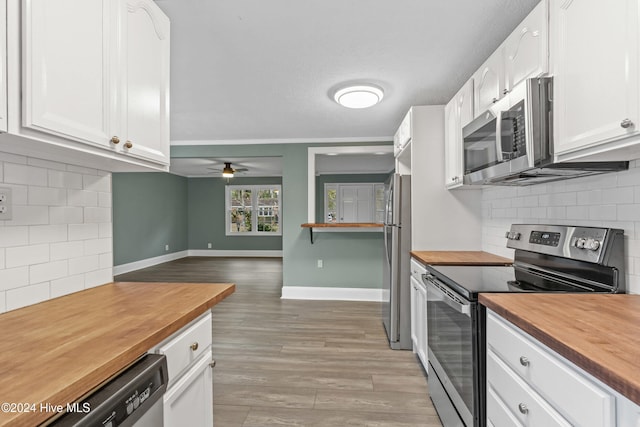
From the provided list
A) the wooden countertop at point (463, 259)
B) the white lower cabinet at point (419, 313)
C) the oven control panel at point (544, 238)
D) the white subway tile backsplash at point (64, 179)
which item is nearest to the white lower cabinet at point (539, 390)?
the oven control panel at point (544, 238)

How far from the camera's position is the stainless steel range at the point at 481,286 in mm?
1365

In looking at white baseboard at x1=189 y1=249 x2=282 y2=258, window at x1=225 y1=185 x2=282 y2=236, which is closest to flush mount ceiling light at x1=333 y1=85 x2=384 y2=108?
window at x1=225 y1=185 x2=282 y2=236

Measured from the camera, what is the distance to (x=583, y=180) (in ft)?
5.34

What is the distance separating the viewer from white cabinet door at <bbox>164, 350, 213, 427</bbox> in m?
1.02

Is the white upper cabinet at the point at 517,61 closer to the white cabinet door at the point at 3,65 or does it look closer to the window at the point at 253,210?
the white cabinet door at the point at 3,65

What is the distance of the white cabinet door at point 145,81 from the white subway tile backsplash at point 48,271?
0.56m

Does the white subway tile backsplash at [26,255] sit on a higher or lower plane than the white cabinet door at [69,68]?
lower

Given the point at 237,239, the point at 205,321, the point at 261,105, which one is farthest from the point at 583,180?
the point at 237,239

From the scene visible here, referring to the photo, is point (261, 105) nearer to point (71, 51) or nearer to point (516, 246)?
point (71, 51)

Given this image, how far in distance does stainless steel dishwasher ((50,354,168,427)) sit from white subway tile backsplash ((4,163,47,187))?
0.87 m

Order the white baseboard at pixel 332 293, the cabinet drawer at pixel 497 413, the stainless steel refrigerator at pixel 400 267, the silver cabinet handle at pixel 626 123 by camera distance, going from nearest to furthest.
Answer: the silver cabinet handle at pixel 626 123
the cabinet drawer at pixel 497 413
the stainless steel refrigerator at pixel 400 267
the white baseboard at pixel 332 293

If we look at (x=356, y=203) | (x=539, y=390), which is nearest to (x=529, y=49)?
(x=539, y=390)

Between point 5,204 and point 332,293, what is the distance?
372cm

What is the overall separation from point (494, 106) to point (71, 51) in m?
1.89
